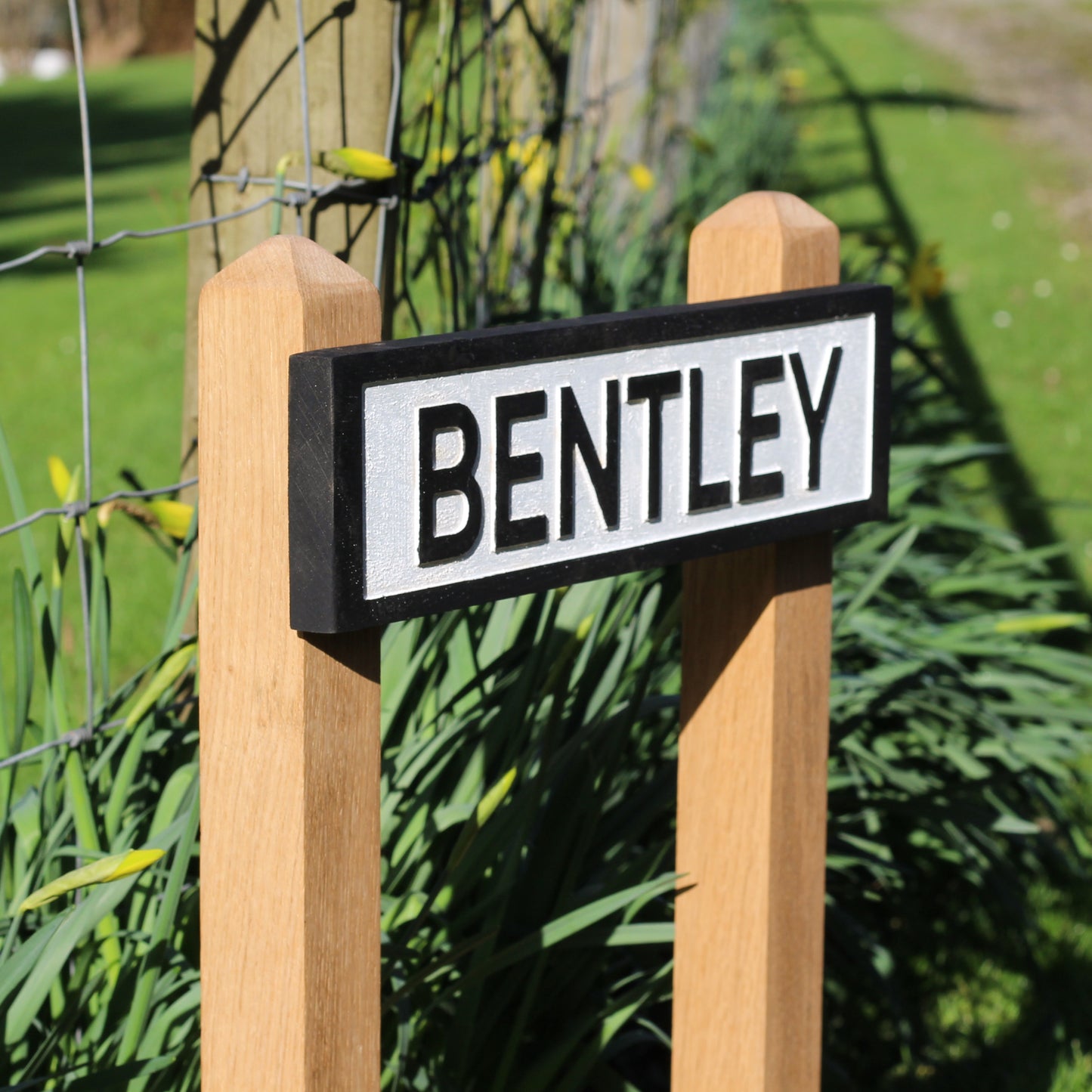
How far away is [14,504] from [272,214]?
17.0 inches

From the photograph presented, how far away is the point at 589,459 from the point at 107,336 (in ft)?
18.8

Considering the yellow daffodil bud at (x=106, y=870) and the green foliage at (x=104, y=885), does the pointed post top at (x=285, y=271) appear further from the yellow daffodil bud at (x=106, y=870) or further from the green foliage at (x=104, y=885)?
the green foliage at (x=104, y=885)

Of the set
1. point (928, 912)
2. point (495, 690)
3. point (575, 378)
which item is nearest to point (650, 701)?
point (495, 690)

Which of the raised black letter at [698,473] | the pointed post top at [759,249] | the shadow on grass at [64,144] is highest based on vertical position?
the shadow on grass at [64,144]

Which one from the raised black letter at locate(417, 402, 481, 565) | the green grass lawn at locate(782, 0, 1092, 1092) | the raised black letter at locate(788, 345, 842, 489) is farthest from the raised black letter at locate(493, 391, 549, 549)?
the green grass lawn at locate(782, 0, 1092, 1092)

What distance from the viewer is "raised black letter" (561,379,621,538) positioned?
3.07ft

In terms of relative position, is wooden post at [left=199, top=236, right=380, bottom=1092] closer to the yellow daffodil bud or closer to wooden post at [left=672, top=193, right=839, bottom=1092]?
the yellow daffodil bud

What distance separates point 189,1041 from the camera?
1.25 metres

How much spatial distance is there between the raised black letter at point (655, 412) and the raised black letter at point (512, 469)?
86 millimetres

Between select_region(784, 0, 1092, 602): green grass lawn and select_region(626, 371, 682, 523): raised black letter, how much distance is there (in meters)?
1.93

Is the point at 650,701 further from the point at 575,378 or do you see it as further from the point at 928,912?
the point at 928,912

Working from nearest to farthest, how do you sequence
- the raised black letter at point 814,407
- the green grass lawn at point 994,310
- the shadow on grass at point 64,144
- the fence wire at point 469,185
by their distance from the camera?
the raised black letter at point 814,407
the fence wire at point 469,185
the green grass lawn at point 994,310
the shadow on grass at point 64,144

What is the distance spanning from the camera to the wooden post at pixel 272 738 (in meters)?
0.83

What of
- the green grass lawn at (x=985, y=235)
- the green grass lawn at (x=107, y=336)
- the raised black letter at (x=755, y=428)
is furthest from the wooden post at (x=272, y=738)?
the green grass lawn at (x=985, y=235)
